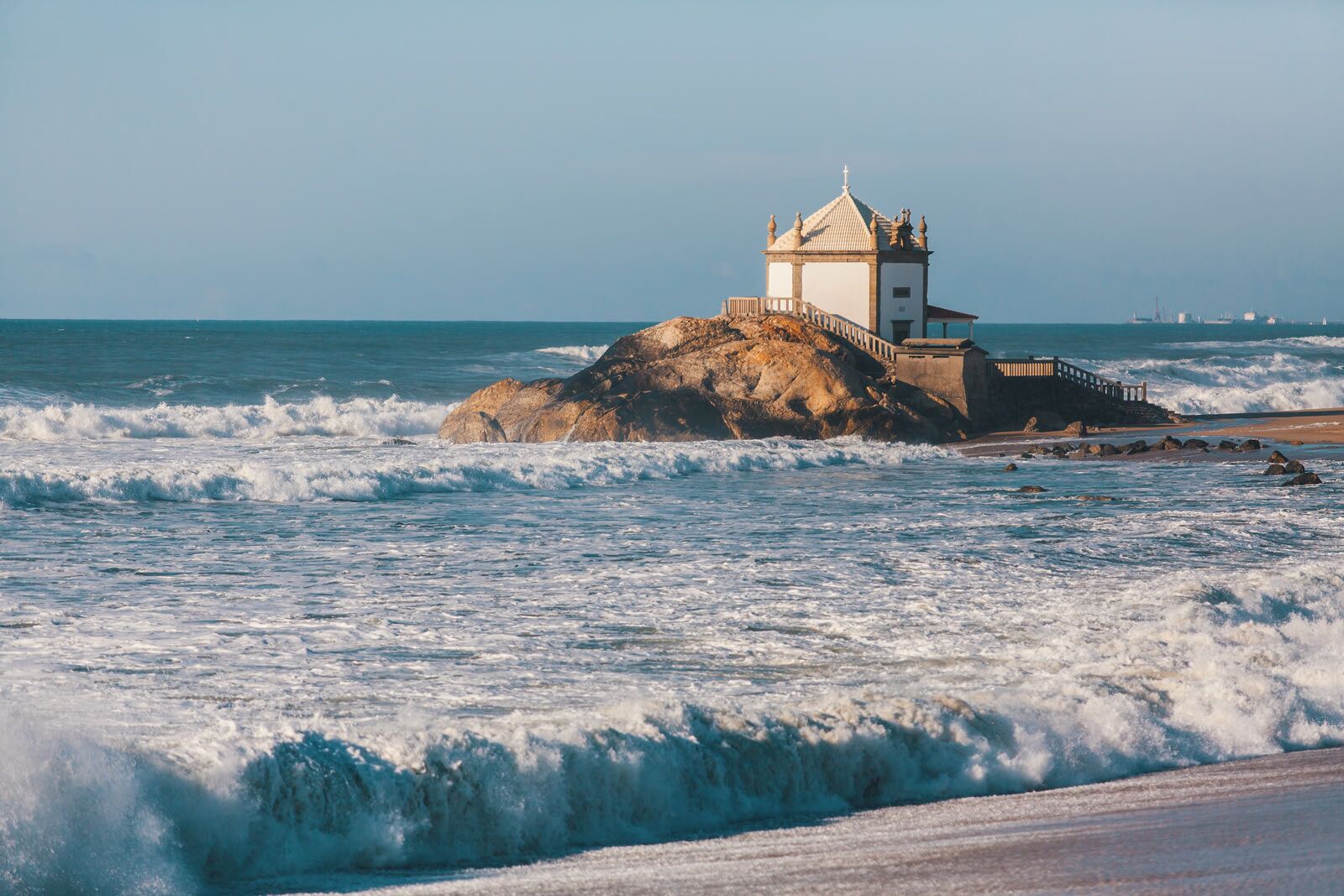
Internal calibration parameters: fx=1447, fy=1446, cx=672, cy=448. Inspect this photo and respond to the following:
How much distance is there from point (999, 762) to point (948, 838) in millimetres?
1449

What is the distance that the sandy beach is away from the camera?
720 centimetres

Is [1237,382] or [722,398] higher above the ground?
[1237,382]

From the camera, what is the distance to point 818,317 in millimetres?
42625

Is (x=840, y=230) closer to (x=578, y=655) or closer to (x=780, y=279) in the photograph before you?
(x=780, y=279)

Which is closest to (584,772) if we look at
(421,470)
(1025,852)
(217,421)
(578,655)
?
(1025,852)

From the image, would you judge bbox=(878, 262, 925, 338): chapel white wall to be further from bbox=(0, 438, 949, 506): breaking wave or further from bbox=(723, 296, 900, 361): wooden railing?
bbox=(0, 438, 949, 506): breaking wave

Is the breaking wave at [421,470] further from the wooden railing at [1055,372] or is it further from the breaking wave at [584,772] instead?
the breaking wave at [584,772]

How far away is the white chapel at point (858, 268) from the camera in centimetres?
4409

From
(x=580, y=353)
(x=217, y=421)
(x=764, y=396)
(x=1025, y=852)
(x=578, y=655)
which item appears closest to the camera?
(x=1025, y=852)

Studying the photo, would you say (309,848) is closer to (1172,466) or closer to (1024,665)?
(1024,665)

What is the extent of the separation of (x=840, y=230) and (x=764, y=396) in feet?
27.0

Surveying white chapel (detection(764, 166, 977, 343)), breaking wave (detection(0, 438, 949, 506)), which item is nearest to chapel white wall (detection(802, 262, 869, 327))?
white chapel (detection(764, 166, 977, 343))

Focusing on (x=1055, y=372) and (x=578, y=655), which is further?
(x=1055, y=372)

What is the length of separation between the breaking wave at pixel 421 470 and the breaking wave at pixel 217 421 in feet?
35.9
